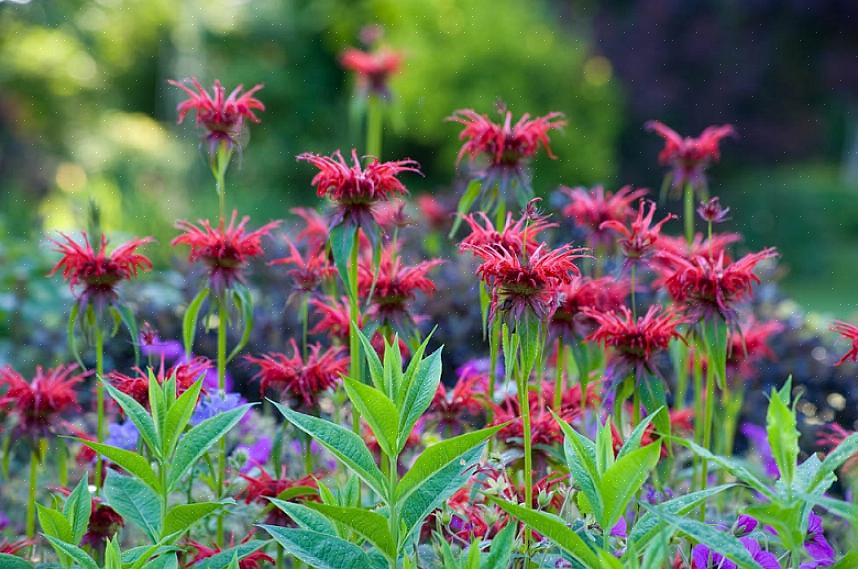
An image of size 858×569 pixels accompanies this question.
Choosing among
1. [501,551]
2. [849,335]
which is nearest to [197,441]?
[501,551]

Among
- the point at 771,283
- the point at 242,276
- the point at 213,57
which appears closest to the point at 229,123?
the point at 242,276

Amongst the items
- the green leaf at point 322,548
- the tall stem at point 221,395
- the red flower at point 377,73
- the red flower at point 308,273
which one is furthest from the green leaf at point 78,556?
the red flower at point 377,73

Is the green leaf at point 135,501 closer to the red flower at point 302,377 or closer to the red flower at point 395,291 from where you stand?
the red flower at point 302,377

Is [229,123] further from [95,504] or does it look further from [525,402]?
[525,402]

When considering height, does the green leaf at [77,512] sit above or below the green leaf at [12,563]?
above

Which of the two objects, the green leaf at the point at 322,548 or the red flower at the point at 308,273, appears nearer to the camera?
the green leaf at the point at 322,548

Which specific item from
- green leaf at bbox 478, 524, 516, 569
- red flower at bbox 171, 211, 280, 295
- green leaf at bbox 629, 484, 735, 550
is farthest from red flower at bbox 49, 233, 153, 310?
green leaf at bbox 629, 484, 735, 550

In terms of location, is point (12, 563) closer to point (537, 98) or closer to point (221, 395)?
point (221, 395)

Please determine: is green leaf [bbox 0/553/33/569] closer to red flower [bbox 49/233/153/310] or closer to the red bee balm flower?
red flower [bbox 49/233/153/310]

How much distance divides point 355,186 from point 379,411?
1.91 feet

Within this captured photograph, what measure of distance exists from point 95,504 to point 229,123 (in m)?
0.77

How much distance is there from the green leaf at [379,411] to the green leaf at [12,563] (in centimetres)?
57

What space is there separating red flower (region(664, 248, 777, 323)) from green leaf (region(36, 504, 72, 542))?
1.08m

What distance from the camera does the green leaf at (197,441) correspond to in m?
1.37
